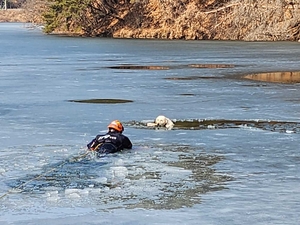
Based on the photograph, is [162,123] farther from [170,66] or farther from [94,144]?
[170,66]

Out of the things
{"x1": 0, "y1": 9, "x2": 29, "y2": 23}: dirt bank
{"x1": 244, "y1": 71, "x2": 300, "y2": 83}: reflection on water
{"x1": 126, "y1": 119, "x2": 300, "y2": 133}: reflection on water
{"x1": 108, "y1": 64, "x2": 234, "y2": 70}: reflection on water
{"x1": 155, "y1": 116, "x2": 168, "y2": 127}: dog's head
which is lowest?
{"x1": 0, "y1": 9, "x2": 29, "y2": 23}: dirt bank

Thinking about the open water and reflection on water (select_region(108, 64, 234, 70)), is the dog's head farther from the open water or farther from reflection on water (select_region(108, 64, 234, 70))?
reflection on water (select_region(108, 64, 234, 70))

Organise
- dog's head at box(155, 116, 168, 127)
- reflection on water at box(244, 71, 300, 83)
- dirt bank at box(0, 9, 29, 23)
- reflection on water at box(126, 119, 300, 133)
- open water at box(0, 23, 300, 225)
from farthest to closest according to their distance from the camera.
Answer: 1. dirt bank at box(0, 9, 29, 23)
2. reflection on water at box(244, 71, 300, 83)
3. dog's head at box(155, 116, 168, 127)
4. reflection on water at box(126, 119, 300, 133)
5. open water at box(0, 23, 300, 225)

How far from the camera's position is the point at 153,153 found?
33.0 feet

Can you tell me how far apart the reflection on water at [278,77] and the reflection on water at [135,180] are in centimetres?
1117

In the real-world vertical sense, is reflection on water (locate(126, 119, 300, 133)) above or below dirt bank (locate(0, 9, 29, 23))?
above

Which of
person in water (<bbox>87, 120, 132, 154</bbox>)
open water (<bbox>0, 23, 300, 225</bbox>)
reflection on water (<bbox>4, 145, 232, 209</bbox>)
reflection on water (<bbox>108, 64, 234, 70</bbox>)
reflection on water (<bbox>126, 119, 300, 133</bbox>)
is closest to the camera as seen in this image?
open water (<bbox>0, 23, 300, 225</bbox>)

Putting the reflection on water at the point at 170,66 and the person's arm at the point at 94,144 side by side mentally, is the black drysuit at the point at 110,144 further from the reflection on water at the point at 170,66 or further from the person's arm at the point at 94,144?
the reflection on water at the point at 170,66

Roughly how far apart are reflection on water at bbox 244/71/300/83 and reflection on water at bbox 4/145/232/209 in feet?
36.6


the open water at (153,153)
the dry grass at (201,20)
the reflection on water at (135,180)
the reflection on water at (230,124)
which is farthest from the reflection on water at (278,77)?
the dry grass at (201,20)

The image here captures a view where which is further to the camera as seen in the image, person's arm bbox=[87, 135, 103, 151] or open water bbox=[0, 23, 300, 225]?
person's arm bbox=[87, 135, 103, 151]

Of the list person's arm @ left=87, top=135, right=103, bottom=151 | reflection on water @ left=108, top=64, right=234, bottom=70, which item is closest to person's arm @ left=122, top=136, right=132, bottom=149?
Result: person's arm @ left=87, top=135, right=103, bottom=151

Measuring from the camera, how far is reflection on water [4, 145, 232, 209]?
7.50 meters

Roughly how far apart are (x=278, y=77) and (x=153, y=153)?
1224 centimetres
